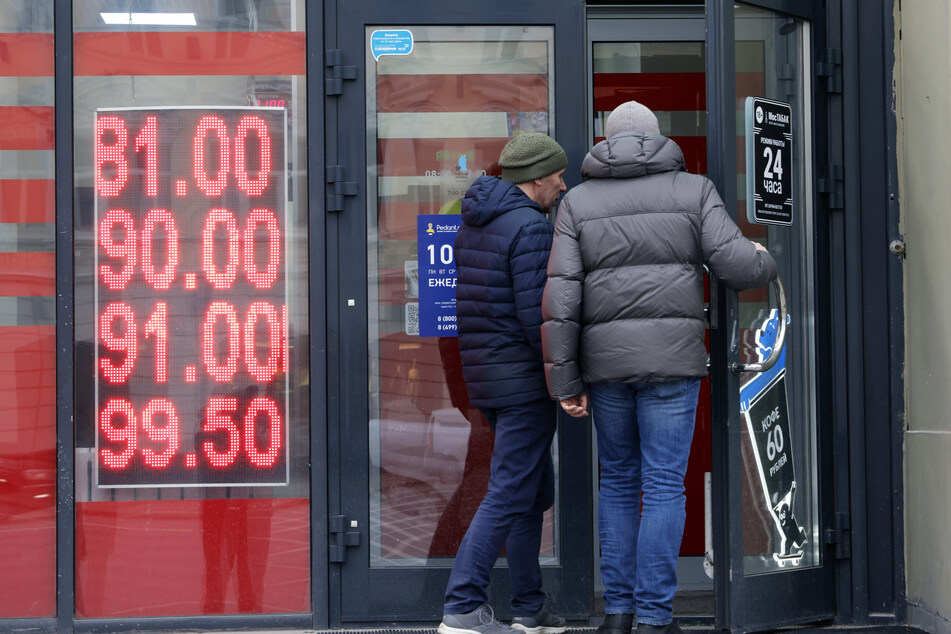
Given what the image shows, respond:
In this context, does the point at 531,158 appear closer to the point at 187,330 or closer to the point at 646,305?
the point at 646,305

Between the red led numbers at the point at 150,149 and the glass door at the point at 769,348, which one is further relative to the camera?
the red led numbers at the point at 150,149

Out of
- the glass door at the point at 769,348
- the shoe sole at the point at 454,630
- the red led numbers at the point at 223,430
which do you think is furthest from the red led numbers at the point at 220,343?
the glass door at the point at 769,348

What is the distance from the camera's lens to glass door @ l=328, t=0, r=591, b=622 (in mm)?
4414

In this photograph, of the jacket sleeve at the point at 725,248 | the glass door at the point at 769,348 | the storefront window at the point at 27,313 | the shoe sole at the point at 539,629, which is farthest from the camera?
the storefront window at the point at 27,313

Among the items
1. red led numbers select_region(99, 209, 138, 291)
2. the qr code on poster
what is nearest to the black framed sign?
the qr code on poster

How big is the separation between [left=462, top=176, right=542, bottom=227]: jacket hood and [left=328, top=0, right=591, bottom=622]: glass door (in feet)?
1.85

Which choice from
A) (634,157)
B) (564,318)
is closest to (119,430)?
(564,318)

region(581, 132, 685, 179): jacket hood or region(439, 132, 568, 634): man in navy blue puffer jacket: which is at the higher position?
region(581, 132, 685, 179): jacket hood

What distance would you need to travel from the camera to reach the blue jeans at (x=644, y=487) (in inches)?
143

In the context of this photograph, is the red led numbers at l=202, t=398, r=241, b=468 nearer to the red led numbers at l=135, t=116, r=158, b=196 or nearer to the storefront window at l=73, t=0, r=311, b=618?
the storefront window at l=73, t=0, r=311, b=618

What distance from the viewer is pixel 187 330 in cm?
441

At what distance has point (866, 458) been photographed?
173 inches

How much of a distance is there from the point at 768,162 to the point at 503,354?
137 centimetres

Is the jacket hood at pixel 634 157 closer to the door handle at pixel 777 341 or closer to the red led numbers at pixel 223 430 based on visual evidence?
the door handle at pixel 777 341
